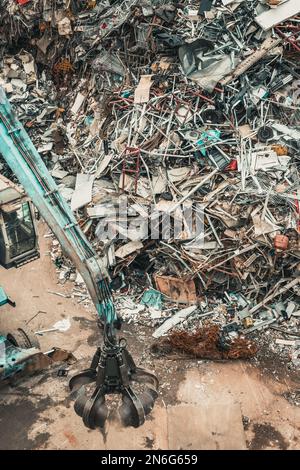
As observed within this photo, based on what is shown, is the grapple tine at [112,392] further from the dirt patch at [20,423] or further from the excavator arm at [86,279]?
the dirt patch at [20,423]

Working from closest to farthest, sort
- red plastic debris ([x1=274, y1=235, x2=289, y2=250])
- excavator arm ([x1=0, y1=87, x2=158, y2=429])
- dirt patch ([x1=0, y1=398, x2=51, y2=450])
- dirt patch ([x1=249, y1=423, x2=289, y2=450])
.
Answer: excavator arm ([x1=0, y1=87, x2=158, y2=429]) < dirt patch ([x1=0, y1=398, x2=51, y2=450]) < dirt patch ([x1=249, y1=423, x2=289, y2=450]) < red plastic debris ([x1=274, y1=235, x2=289, y2=250])

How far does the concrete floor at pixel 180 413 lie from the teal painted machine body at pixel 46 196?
2773 mm

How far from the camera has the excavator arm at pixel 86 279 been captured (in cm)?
814

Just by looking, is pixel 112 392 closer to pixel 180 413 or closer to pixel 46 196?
pixel 180 413

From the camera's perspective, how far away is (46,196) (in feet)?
27.4

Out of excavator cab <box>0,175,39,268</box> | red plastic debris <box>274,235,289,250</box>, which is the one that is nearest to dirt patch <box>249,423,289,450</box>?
red plastic debris <box>274,235,289,250</box>

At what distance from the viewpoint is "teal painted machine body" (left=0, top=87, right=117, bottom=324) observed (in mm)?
8219

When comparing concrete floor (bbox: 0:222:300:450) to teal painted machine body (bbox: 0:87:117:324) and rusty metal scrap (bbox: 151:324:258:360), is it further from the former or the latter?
teal painted machine body (bbox: 0:87:117:324)

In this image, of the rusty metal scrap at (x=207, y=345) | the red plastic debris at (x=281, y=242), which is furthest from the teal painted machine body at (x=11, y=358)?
the red plastic debris at (x=281, y=242)

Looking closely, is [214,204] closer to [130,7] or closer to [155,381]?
[155,381]

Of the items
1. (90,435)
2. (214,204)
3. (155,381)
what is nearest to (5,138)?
(155,381)

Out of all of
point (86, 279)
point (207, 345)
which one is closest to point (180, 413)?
point (207, 345)

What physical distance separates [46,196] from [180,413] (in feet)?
16.0

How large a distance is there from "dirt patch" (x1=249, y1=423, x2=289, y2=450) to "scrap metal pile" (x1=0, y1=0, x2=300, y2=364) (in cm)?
227
